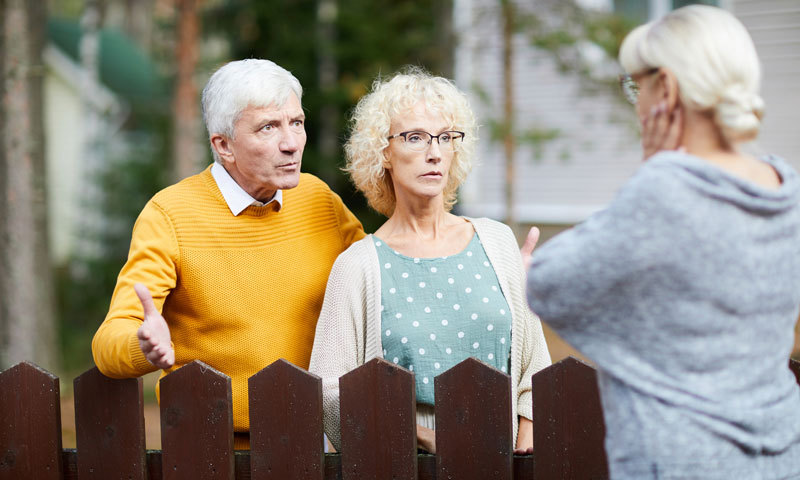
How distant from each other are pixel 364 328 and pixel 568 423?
600 millimetres

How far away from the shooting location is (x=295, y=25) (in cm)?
1112

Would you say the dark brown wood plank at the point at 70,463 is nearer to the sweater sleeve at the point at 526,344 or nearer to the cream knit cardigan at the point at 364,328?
the cream knit cardigan at the point at 364,328

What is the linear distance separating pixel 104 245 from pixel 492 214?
19.8 feet

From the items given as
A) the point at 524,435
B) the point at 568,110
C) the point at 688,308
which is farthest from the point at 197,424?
the point at 568,110

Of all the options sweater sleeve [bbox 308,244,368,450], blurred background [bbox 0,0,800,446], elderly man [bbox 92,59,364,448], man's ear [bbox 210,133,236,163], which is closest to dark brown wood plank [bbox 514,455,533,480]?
sweater sleeve [bbox 308,244,368,450]

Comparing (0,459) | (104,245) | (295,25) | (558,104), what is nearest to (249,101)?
(0,459)

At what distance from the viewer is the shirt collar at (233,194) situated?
7.97ft

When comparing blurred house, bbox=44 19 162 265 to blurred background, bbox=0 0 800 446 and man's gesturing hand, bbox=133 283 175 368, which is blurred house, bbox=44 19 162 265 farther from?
man's gesturing hand, bbox=133 283 175 368

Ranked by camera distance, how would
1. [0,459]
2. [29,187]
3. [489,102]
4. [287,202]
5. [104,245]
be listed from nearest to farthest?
[0,459] → [287,202] → [29,187] → [489,102] → [104,245]

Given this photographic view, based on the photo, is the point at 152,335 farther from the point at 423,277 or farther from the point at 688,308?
the point at 688,308

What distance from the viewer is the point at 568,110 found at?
965 centimetres

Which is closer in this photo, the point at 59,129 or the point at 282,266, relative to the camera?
the point at 282,266

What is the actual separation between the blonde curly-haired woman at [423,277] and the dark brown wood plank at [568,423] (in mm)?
175

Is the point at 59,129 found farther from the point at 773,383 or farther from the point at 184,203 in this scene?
the point at 773,383
